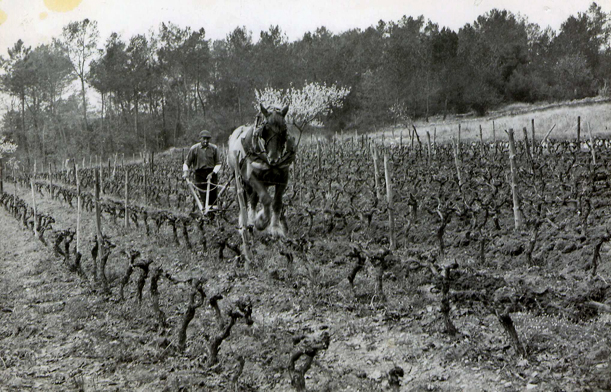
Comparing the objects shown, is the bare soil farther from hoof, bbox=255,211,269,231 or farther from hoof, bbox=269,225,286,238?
hoof, bbox=255,211,269,231

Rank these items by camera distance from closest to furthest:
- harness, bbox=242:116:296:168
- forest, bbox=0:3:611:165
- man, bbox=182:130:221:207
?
harness, bbox=242:116:296:168 → man, bbox=182:130:221:207 → forest, bbox=0:3:611:165

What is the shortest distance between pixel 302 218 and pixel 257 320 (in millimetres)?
5284

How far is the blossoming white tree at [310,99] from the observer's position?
127 ft

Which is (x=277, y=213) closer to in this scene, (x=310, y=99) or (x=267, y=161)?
(x=267, y=161)

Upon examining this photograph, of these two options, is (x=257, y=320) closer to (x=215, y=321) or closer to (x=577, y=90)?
(x=215, y=321)

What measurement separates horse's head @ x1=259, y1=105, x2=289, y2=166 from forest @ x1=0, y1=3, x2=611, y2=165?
28738 mm

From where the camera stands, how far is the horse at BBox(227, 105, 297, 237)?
8.35 m

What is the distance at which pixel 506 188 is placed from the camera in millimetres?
11984

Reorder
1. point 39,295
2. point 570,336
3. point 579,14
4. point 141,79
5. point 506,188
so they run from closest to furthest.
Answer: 1. point 570,336
2. point 39,295
3. point 506,188
4. point 579,14
5. point 141,79

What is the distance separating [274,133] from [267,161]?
1.78 feet

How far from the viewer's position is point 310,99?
3981 centimetres

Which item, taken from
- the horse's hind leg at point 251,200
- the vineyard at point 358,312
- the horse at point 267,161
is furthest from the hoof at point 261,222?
the horse's hind leg at point 251,200

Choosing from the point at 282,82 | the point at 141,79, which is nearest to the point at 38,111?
the point at 141,79

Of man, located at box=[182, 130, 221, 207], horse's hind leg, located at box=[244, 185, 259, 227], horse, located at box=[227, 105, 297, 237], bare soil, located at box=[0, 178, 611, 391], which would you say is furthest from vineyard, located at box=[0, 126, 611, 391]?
man, located at box=[182, 130, 221, 207]
